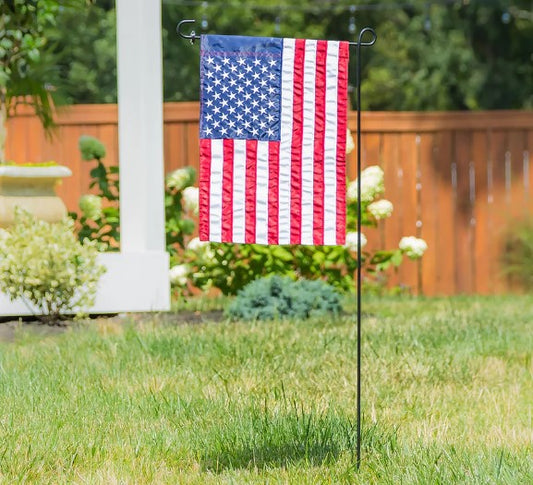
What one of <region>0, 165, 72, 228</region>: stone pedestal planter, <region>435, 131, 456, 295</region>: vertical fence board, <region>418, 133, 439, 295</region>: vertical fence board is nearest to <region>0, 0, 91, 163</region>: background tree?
<region>0, 165, 72, 228</region>: stone pedestal planter

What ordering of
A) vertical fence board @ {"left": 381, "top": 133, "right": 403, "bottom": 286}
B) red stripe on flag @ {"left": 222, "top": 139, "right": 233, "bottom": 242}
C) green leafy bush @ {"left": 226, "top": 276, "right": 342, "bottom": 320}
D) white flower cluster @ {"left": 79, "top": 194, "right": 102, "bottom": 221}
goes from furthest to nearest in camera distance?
vertical fence board @ {"left": 381, "top": 133, "right": 403, "bottom": 286}, white flower cluster @ {"left": 79, "top": 194, "right": 102, "bottom": 221}, green leafy bush @ {"left": 226, "top": 276, "right": 342, "bottom": 320}, red stripe on flag @ {"left": 222, "top": 139, "right": 233, "bottom": 242}

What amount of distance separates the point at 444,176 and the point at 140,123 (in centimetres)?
441

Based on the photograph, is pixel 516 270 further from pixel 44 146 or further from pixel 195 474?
pixel 195 474

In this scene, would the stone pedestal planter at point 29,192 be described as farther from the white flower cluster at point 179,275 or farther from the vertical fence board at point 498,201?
the vertical fence board at point 498,201

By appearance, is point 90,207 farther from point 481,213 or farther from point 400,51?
point 400,51

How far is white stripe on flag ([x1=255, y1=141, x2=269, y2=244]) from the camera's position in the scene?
4117 millimetres

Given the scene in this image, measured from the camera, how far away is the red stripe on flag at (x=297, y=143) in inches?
161

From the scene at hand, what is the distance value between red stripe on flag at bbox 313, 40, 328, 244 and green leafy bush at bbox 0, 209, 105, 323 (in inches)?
129

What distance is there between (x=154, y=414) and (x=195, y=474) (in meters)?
0.85

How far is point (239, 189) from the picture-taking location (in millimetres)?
4129

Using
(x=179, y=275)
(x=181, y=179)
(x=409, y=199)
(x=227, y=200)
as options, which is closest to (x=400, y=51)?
(x=409, y=199)

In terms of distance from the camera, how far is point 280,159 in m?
4.10

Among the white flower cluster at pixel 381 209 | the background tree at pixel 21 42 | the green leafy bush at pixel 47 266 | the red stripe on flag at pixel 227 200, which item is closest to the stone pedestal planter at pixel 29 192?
the green leafy bush at pixel 47 266

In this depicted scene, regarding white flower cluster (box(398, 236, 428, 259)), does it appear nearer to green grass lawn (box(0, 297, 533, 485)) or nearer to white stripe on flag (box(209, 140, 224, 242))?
green grass lawn (box(0, 297, 533, 485))
